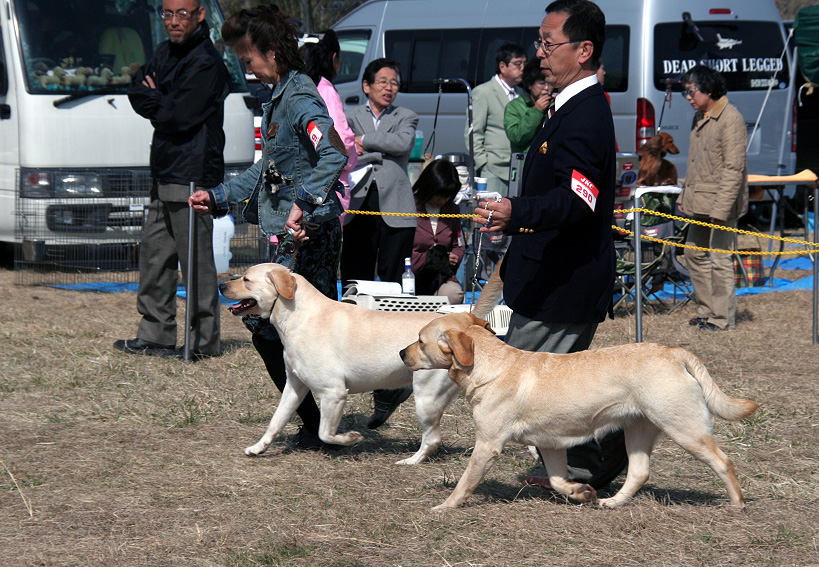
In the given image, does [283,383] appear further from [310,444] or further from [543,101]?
[543,101]

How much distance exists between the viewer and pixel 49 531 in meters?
3.82

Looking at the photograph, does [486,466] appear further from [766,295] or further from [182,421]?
[766,295]

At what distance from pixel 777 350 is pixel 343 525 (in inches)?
193

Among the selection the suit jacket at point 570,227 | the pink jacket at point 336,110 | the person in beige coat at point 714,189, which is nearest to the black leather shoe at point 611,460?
the suit jacket at point 570,227

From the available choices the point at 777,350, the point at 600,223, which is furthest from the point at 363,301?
the point at 777,350

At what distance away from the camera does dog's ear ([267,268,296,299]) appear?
454 centimetres

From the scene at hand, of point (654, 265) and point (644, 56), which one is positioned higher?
point (644, 56)

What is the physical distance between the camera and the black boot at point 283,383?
16.0 feet

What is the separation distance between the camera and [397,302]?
20.6 feet

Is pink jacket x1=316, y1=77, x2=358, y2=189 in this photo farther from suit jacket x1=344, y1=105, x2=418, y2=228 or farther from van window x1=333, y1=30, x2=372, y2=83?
van window x1=333, y1=30, x2=372, y2=83

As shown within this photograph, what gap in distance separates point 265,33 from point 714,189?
494cm

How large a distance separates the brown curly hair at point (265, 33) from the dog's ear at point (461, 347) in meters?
1.59

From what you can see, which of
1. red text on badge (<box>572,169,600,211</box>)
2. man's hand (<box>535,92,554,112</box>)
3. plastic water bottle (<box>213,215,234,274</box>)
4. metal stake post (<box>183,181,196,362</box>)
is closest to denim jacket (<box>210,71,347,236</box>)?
red text on badge (<box>572,169,600,211</box>)

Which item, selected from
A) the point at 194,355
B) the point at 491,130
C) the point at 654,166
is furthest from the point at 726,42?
A: the point at 194,355
